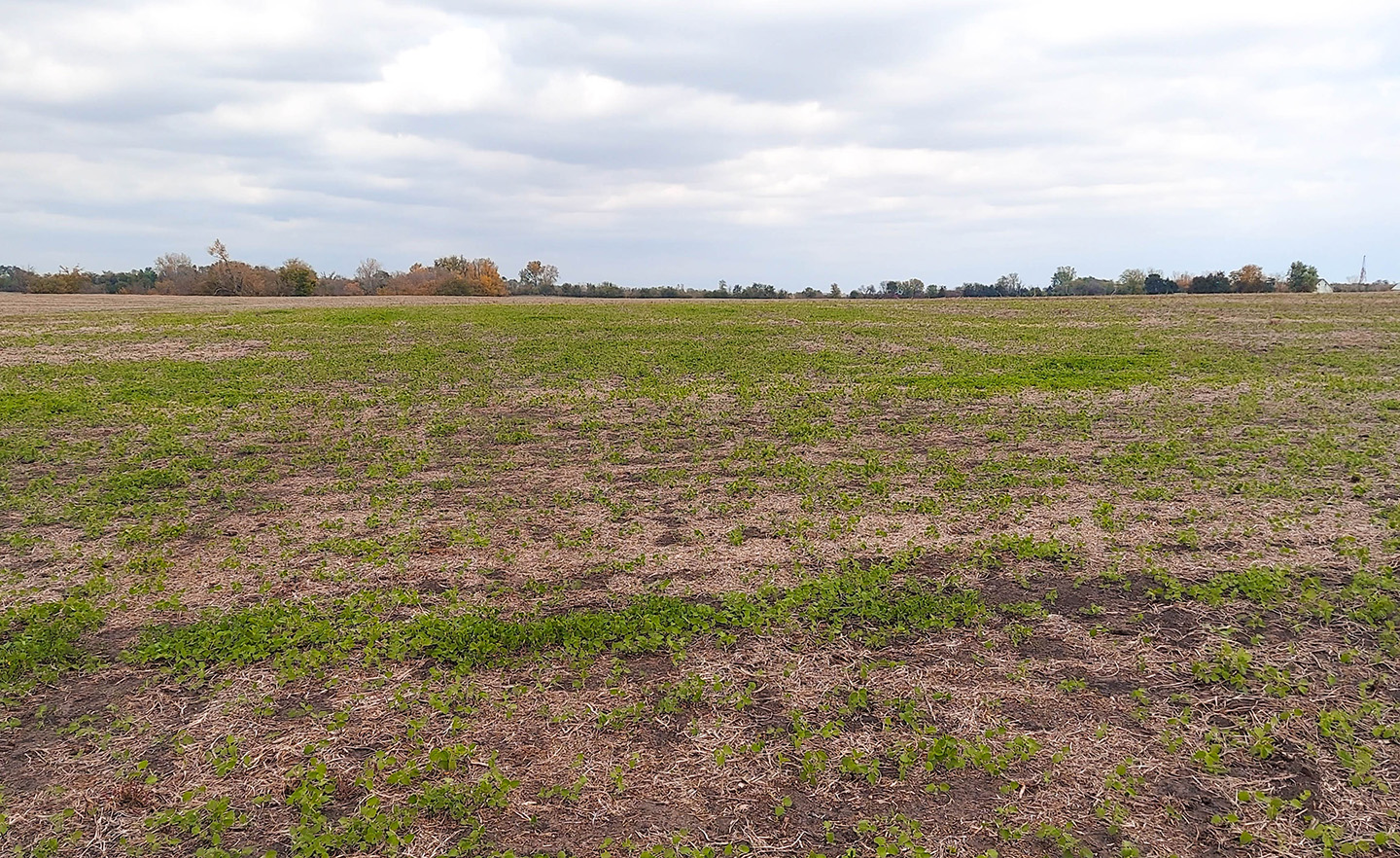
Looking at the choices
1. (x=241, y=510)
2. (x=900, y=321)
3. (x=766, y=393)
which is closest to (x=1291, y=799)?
(x=241, y=510)

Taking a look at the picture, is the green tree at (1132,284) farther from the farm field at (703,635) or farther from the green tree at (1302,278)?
the farm field at (703,635)

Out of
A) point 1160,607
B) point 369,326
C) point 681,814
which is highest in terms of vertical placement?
point 369,326

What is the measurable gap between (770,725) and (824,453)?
6.81m

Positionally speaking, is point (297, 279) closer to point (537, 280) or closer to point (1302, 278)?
point (537, 280)

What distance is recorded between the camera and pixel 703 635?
5816 millimetres

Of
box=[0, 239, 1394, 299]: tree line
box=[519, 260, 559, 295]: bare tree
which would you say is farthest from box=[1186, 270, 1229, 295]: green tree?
box=[519, 260, 559, 295]: bare tree

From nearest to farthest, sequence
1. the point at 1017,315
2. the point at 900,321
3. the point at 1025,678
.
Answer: the point at 1025,678
the point at 900,321
the point at 1017,315

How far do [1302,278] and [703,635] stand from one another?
292ft

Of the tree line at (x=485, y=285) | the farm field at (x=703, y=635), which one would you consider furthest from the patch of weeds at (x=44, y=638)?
the tree line at (x=485, y=285)

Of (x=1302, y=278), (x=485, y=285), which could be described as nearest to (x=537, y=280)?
(x=485, y=285)

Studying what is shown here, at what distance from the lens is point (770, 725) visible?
4.77 m

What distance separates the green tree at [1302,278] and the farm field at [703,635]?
229 ft

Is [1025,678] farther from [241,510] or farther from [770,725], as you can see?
[241,510]

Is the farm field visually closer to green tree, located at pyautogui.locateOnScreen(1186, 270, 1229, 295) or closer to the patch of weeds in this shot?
the patch of weeds
